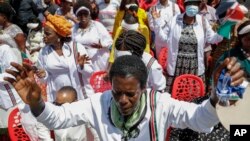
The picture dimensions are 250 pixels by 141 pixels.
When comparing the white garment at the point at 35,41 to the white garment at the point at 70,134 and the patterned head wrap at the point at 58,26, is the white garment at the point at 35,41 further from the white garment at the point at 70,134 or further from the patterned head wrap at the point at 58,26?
the white garment at the point at 70,134

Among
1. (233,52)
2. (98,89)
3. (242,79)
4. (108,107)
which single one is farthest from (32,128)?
→ (242,79)

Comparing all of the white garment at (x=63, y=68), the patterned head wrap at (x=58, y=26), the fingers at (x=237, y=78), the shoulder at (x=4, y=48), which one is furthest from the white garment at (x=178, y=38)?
the fingers at (x=237, y=78)

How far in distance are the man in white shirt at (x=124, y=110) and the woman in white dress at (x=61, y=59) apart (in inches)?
97.8

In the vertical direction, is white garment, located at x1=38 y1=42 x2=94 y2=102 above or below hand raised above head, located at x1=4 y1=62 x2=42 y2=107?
below

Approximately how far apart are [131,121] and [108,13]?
19.6 ft

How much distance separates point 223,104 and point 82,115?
0.81 m

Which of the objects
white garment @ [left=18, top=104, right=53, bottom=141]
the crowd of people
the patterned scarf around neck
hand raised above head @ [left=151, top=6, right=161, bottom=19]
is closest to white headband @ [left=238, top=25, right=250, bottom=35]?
the crowd of people

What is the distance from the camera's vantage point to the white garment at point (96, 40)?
6.33m

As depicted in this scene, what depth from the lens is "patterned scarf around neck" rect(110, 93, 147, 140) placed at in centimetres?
271

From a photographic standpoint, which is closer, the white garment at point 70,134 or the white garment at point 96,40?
the white garment at point 70,134

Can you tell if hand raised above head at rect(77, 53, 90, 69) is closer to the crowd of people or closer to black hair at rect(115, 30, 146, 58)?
the crowd of people

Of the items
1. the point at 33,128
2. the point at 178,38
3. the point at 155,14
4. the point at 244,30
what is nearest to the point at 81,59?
the point at 33,128

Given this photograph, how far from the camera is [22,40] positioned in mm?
6410

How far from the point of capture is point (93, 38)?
633cm
